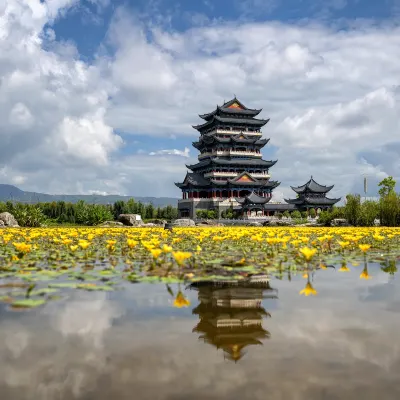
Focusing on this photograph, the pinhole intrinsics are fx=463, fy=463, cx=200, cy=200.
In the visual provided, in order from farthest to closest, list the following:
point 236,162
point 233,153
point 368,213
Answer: point 233,153 → point 236,162 → point 368,213

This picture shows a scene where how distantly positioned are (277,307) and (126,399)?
→ 7.39ft

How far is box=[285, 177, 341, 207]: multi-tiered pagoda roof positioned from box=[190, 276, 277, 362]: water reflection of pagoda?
4783 cm

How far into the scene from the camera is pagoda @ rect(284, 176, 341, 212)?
2057 inches

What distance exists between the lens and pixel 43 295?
4676 mm

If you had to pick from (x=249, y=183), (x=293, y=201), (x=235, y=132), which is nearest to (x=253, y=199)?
(x=249, y=183)

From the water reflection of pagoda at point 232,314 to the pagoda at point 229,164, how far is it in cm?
4615

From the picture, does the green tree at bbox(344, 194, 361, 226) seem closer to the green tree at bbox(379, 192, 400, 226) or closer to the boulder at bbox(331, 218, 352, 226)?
the boulder at bbox(331, 218, 352, 226)

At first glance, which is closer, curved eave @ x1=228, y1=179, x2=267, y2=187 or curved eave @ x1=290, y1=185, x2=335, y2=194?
curved eave @ x1=228, y1=179, x2=267, y2=187

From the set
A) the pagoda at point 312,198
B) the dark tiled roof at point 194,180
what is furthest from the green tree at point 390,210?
the dark tiled roof at point 194,180

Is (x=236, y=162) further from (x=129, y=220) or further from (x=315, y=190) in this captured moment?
(x=129, y=220)

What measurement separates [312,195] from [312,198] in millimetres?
818

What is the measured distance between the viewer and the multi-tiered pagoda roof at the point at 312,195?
52.2 metres

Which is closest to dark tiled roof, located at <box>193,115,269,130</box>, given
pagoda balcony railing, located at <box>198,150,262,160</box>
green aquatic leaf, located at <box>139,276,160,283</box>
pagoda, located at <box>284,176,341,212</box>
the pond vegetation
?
pagoda balcony railing, located at <box>198,150,262,160</box>

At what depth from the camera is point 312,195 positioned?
53.7 metres
